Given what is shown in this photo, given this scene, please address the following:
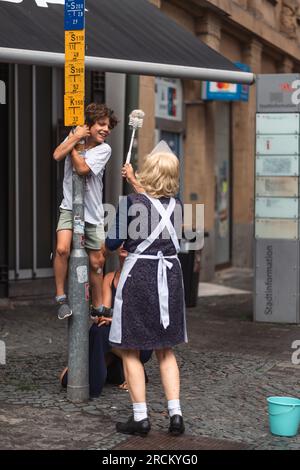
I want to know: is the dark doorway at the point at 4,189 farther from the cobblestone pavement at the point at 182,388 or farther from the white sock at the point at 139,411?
the white sock at the point at 139,411

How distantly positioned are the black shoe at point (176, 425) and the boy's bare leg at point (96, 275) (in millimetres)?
1810

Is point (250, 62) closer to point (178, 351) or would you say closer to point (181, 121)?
point (181, 121)

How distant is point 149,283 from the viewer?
5.59 meters

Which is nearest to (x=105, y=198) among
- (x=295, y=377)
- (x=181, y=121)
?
(x=181, y=121)

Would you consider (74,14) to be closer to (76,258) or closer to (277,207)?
(76,258)

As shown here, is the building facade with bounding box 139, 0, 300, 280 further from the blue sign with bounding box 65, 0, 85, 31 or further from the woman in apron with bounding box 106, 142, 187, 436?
the woman in apron with bounding box 106, 142, 187, 436

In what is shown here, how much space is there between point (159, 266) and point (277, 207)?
16.5 ft

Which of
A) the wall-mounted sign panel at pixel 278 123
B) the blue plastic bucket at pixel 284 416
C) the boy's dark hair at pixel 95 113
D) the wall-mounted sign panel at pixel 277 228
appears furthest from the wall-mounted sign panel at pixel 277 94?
the blue plastic bucket at pixel 284 416

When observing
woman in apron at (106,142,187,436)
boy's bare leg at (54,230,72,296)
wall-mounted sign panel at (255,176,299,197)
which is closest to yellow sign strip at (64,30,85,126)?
woman in apron at (106,142,187,436)

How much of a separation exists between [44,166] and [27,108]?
2.73ft

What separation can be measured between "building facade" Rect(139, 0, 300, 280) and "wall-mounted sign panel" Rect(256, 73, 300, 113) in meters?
2.79

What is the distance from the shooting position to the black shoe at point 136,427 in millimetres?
5527

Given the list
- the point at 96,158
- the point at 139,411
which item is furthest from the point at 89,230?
the point at 139,411

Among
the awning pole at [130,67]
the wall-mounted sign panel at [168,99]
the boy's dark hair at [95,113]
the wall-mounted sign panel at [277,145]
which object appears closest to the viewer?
the boy's dark hair at [95,113]
